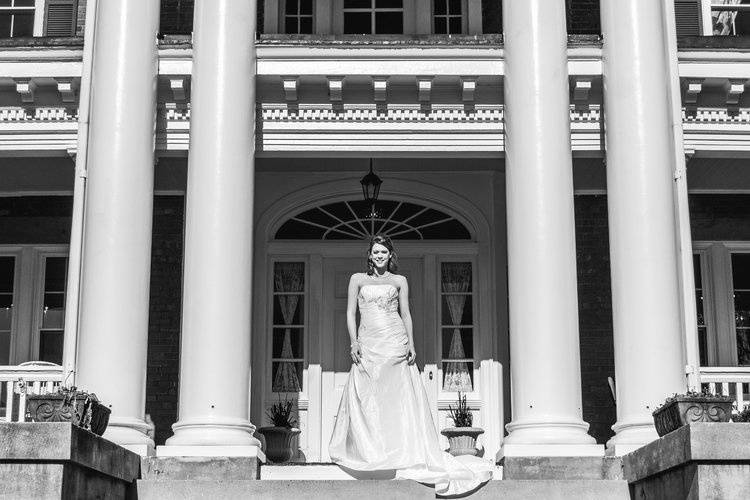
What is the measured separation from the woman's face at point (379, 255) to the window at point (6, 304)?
21.2 ft

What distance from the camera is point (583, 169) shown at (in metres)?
16.3

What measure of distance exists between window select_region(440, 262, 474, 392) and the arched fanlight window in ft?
1.63

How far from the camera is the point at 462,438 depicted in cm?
1507

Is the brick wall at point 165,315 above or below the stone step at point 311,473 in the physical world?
above

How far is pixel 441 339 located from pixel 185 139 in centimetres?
447

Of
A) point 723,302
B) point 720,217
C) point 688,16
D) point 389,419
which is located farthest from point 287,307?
point 688,16

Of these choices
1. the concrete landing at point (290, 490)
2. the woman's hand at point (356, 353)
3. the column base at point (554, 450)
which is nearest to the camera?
the concrete landing at point (290, 490)

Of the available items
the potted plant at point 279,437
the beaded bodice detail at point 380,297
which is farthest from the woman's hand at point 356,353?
the potted plant at point 279,437

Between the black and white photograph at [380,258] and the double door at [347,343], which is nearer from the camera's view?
the black and white photograph at [380,258]

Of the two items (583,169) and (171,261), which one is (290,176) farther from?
(583,169)

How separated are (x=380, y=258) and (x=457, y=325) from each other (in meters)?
3.75

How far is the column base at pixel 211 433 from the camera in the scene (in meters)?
12.4

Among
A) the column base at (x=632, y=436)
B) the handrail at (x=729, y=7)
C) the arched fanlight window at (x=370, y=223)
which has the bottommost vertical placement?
the column base at (x=632, y=436)

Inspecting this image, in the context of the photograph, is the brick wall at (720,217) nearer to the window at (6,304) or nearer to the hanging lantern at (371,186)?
the hanging lantern at (371,186)
